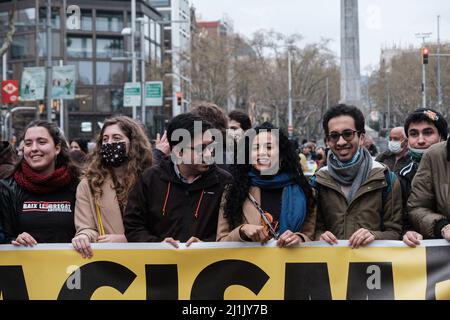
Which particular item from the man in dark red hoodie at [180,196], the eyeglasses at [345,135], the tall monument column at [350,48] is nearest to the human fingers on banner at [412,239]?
the eyeglasses at [345,135]

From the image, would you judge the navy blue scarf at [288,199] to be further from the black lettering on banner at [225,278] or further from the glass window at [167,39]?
the glass window at [167,39]

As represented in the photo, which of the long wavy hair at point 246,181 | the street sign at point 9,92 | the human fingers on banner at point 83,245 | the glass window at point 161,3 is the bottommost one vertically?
the human fingers on banner at point 83,245

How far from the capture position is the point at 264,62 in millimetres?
A: 71438

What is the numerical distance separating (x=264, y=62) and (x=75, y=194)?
6775 centimetres

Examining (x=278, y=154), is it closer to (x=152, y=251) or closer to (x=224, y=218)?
(x=224, y=218)

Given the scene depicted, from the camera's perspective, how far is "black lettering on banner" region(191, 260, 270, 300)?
4.18 metres

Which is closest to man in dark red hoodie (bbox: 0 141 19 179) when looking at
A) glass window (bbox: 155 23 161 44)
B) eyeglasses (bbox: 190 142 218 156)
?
eyeglasses (bbox: 190 142 218 156)

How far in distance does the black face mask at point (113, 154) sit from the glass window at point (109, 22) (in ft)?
209

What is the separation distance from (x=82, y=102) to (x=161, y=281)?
6334 cm

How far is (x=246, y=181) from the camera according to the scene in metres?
4.20

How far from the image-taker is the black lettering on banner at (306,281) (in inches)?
163

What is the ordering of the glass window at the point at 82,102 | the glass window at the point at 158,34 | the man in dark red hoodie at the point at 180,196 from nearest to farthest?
the man in dark red hoodie at the point at 180,196
the glass window at the point at 82,102
the glass window at the point at 158,34

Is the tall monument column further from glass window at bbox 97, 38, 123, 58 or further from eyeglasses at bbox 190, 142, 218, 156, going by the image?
glass window at bbox 97, 38, 123, 58

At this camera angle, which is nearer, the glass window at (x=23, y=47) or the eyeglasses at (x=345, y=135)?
the eyeglasses at (x=345, y=135)
